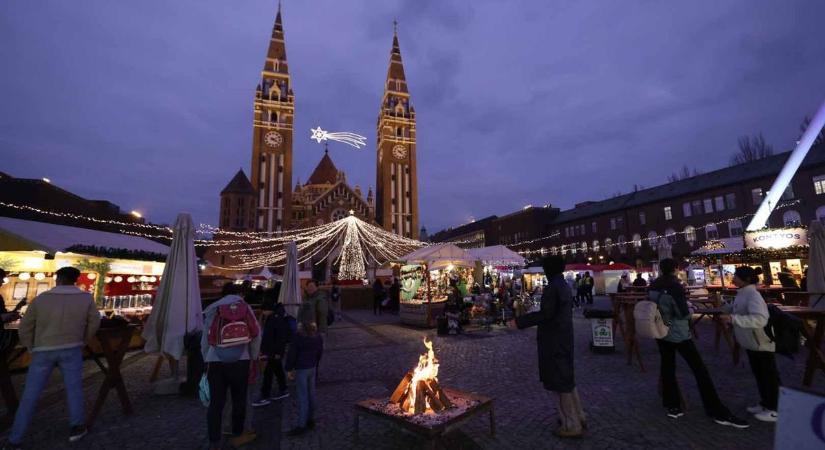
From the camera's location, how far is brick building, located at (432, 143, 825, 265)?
28781mm

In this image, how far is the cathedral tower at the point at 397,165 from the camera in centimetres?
4803

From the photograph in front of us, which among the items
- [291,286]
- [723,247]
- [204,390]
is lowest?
[204,390]

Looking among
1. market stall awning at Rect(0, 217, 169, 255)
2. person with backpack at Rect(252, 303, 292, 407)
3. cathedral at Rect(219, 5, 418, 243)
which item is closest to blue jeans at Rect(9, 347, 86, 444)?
person with backpack at Rect(252, 303, 292, 407)

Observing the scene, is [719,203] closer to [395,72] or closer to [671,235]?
[671,235]

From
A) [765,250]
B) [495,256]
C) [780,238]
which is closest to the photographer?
[780,238]

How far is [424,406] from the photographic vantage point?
381 centimetres

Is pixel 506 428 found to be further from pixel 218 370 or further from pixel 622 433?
pixel 218 370

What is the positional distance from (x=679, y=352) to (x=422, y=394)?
3161 millimetres

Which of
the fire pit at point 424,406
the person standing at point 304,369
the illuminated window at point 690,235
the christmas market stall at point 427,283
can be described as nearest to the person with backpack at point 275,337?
the person standing at point 304,369

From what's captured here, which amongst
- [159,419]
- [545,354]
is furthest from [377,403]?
[159,419]

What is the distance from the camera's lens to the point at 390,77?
53.7 metres

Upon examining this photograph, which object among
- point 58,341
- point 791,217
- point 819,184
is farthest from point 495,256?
point 819,184

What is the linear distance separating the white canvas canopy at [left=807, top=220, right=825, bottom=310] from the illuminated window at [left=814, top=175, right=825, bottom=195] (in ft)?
98.2

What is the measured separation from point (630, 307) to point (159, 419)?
864 cm
